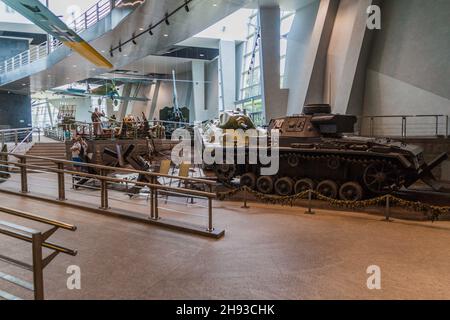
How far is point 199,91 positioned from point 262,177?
25.1 meters

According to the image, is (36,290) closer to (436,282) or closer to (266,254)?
(266,254)

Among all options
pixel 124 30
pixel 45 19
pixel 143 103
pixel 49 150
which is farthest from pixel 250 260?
pixel 143 103

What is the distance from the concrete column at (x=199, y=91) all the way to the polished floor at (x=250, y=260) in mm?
27860

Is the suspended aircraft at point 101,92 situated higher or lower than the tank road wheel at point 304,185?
higher

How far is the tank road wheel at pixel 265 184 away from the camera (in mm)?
11180

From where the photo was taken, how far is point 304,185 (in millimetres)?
10656

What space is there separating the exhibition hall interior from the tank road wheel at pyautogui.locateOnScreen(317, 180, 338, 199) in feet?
0.12

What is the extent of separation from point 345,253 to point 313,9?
753 inches

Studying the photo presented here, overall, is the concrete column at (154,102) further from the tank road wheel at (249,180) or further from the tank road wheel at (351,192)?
the tank road wheel at (351,192)

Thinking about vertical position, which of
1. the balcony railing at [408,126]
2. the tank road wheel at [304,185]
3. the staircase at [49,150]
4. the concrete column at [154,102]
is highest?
the concrete column at [154,102]

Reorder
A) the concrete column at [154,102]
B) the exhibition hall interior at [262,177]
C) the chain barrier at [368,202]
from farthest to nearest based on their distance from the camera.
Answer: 1. the concrete column at [154,102]
2. the chain barrier at [368,202]
3. the exhibition hall interior at [262,177]

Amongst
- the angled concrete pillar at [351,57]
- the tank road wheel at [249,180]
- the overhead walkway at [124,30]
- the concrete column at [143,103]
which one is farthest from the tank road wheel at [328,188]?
the concrete column at [143,103]

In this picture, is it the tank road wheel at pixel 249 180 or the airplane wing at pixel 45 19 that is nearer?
the airplane wing at pixel 45 19
